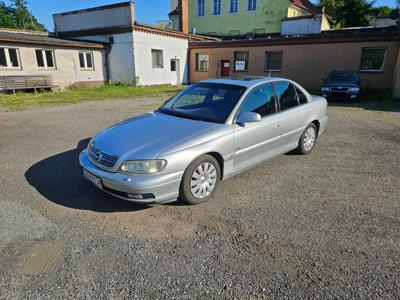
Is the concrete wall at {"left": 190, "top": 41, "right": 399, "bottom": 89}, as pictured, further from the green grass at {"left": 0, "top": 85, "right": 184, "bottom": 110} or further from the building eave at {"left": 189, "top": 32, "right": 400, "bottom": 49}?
the green grass at {"left": 0, "top": 85, "right": 184, "bottom": 110}

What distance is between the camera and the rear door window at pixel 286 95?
494 cm

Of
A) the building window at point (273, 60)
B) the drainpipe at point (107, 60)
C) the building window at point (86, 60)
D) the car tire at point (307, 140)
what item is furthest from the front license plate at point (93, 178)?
the building window at point (273, 60)

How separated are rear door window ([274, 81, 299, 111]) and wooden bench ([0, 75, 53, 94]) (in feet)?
52.5

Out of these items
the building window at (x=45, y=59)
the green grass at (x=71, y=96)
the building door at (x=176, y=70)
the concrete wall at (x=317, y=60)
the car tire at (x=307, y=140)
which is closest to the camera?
the car tire at (x=307, y=140)

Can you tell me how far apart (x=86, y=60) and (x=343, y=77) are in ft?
54.3

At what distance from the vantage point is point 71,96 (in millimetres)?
15773

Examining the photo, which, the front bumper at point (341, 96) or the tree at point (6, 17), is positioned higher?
the tree at point (6, 17)

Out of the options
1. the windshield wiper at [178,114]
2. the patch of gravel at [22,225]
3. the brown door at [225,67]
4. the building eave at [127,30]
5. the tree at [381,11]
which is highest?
the tree at [381,11]

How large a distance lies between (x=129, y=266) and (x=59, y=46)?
61.9 feet

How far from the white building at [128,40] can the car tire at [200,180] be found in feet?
58.5

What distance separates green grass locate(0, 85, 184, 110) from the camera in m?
13.1

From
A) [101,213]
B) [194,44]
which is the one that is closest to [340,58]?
[194,44]

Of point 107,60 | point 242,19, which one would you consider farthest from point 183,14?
point 107,60

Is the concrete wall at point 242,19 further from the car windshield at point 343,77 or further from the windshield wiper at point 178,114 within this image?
the windshield wiper at point 178,114
